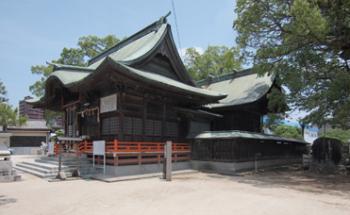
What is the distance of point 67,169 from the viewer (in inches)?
516

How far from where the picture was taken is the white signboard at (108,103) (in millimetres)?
14494

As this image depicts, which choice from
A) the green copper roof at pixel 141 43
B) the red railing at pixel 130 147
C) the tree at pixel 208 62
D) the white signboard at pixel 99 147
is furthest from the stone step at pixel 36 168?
the tree at pixel 208 62

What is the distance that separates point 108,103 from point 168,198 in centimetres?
758

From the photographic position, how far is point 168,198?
8688 mm

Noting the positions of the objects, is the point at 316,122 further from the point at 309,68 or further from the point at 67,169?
the point at 67,169

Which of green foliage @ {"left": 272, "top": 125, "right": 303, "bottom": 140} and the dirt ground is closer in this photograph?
the dirt ground

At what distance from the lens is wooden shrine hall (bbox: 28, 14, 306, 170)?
1389 centimetres

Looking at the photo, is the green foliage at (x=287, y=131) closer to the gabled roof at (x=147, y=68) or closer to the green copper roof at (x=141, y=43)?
the gabled roof at (x=147, y=68)

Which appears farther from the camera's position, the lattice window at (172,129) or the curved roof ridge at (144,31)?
the curved roof ridge at (144,31)

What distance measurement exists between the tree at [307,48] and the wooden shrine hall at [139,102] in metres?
4.35

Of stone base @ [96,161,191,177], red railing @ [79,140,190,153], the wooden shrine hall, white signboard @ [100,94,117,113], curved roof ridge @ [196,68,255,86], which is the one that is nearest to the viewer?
stone base @ [96,161,191,177]

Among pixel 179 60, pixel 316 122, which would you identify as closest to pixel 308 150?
pixel 316 122

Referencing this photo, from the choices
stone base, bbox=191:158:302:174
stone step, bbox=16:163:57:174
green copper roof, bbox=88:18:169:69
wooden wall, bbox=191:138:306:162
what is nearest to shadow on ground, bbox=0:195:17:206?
stone step, bbox=16:163:57:174

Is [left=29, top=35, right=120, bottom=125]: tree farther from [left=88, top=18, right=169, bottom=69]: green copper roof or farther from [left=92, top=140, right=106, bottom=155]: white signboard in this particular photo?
[left=92, top=140, right=106, bottom=155]: white signboard
